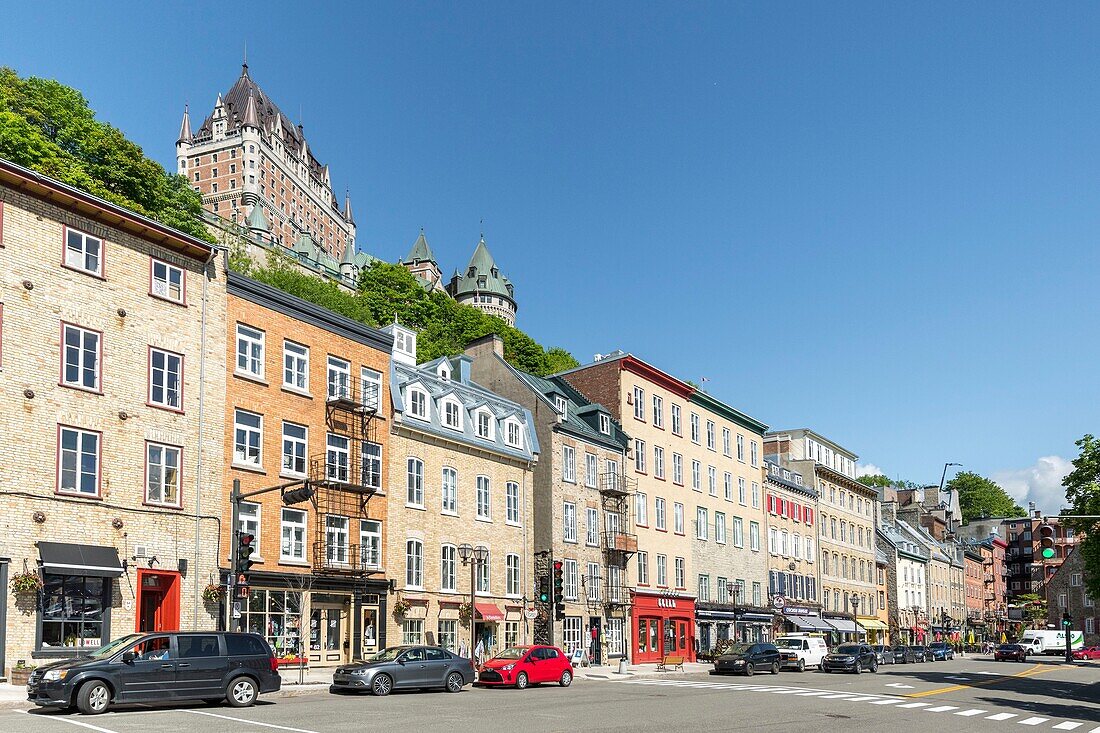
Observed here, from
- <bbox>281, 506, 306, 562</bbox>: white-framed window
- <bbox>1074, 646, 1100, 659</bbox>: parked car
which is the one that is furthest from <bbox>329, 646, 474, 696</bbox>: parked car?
<bbox>1074, 646, 1100, 659</bbox>: parked car

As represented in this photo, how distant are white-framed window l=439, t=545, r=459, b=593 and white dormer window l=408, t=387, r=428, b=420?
5.62 m

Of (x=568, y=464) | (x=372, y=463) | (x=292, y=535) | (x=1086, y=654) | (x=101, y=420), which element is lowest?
(x=1086, y=654)

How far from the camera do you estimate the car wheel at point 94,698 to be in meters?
22.3

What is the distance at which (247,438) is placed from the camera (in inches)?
1468

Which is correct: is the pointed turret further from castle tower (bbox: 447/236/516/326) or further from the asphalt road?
the asphalt road

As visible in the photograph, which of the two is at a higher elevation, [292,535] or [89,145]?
[89,145]

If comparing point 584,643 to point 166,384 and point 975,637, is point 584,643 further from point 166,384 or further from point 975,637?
point 975,637

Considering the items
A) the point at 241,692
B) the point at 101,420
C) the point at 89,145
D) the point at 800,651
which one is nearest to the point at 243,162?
the point at 89,145

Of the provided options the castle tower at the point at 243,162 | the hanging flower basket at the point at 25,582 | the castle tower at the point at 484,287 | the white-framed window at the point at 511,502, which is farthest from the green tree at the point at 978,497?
the hanging flower basket at the point at 25,582

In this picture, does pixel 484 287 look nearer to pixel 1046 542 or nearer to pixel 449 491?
pixel 449 491

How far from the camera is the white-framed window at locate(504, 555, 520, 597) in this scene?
1917 inches

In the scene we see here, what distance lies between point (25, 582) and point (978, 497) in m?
162

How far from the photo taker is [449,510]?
4569 cm

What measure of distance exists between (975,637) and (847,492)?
50.5 m
